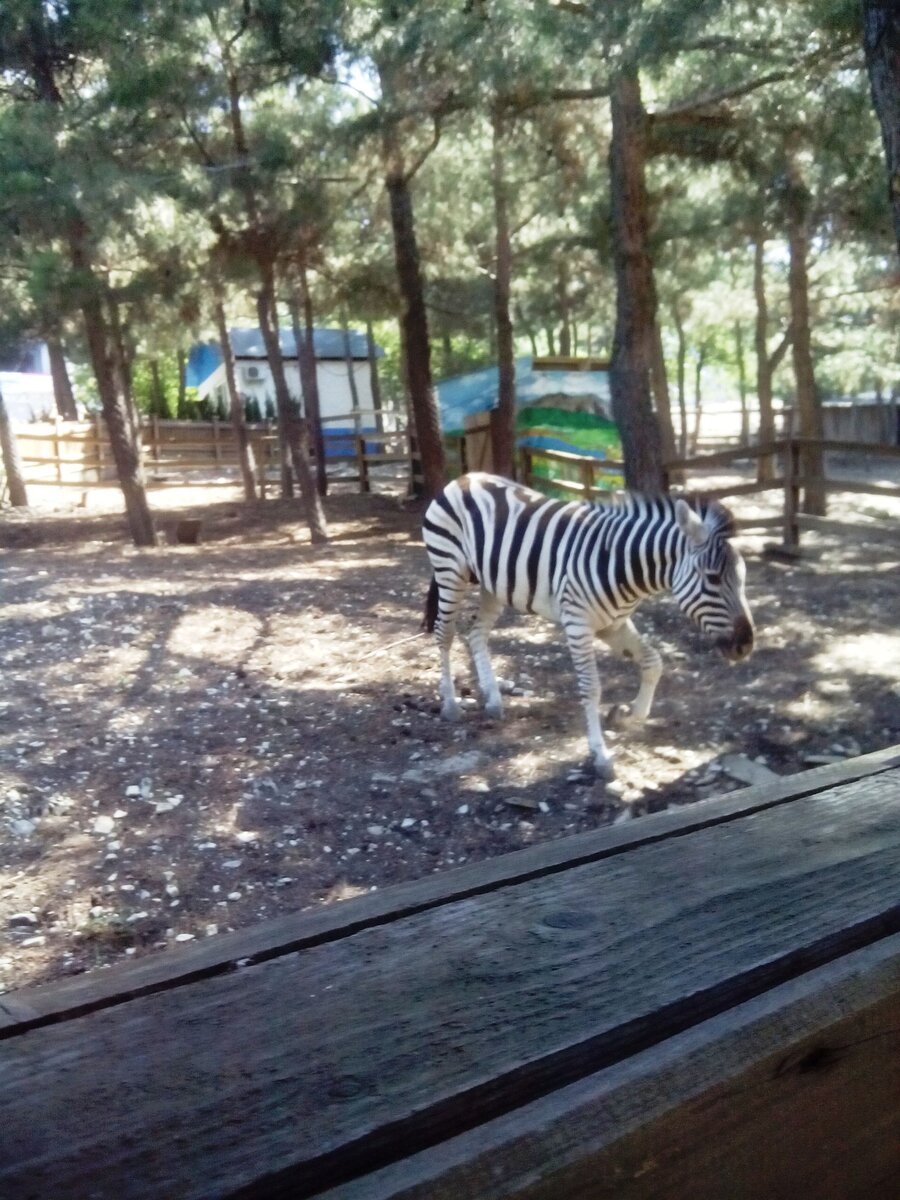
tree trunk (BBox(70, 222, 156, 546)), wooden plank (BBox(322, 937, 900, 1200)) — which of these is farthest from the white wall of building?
wooden plank (BBox(322, 937, 900, 1200))

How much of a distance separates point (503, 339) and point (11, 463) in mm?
9835

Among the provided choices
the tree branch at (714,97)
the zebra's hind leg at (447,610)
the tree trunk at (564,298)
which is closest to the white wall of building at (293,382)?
the tree trunk at (564,298)

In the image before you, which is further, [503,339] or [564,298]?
[564,298]

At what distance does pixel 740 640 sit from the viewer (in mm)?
6461

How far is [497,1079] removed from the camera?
2.85 feet

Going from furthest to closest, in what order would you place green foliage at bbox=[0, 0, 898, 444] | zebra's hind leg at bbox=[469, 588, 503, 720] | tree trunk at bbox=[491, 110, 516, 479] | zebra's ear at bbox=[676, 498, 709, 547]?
tree trunk at bbox=[491, 110, 516, 479] → green foliage at bbox=[0, 0, 898, 444] → zebra's hind leg at bbox=[469, 588, 503, 720] → zebra's ear at bbox=[676, 498, 709, 547]

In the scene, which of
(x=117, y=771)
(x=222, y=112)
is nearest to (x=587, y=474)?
Answer: (x=222, y=112)

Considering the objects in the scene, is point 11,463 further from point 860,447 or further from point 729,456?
point 860,447

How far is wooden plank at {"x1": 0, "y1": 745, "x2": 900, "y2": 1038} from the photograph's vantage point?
0.99 m

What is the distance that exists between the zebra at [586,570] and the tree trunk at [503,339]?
895 centimetres

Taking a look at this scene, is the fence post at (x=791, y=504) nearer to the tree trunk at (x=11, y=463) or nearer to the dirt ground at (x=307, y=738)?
the dirt ground at (x=307, y=738)

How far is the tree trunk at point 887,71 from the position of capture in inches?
190

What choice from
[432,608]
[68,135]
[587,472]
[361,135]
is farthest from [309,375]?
[432,608]

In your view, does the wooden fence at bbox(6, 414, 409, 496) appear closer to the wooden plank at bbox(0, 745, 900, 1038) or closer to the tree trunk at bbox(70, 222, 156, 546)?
the tree trunk at bbox(70, 222, 156, 546)
